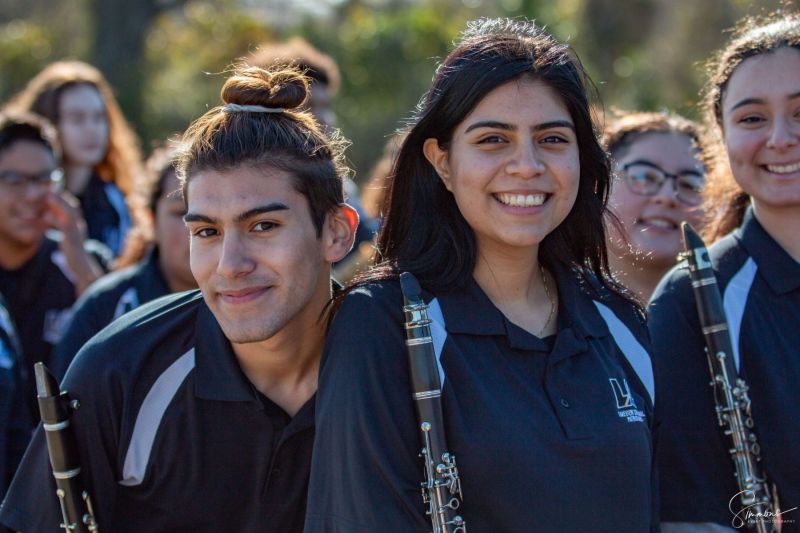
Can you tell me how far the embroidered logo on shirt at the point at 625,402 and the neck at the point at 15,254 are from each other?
141 inches

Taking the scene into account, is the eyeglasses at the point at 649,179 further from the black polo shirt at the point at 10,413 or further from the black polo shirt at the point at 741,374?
the black polo shirt at the point at 10,413

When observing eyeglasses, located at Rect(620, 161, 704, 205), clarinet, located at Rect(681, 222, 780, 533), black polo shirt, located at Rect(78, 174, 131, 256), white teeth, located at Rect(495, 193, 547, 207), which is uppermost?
black polo shirt, located at Rect(78, 174, 131, 256)

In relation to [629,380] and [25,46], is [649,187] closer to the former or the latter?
[629,380]

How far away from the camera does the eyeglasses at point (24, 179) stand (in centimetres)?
554

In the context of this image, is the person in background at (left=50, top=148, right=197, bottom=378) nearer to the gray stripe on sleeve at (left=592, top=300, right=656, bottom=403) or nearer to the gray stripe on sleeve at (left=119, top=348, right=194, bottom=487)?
the gray stripe on sleeve at (left=119, top=348, right=194, bottom=487)

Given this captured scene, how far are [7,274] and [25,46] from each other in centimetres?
1411

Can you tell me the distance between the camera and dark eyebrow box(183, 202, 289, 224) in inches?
125

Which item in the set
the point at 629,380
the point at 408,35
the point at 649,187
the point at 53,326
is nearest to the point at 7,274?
the point at 53,326

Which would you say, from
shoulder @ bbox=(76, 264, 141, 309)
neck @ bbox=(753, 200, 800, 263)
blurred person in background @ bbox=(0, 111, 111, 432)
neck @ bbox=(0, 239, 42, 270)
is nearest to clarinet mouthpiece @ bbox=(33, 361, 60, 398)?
shoulder @ bbox=(76, 264, 141, 309)

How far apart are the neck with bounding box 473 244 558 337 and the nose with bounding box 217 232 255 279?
0.66 metres

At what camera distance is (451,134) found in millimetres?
3074

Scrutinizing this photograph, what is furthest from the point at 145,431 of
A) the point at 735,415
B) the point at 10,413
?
the point at 735,415

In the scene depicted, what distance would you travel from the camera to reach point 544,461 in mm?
2744

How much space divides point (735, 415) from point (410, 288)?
1.13m
